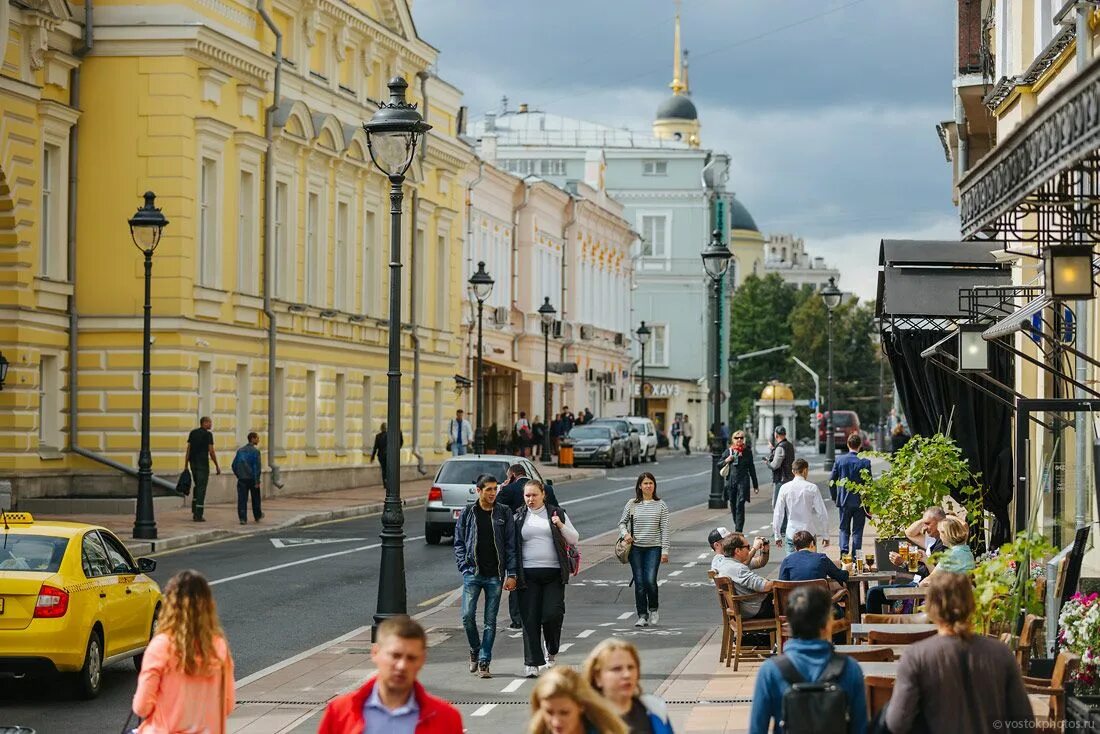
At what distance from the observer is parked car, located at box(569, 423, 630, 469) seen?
62.7 metres

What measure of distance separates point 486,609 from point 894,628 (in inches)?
178

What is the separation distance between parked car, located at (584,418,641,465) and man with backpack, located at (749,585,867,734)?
5698cm

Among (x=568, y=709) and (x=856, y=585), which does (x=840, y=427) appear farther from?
(x=568, y=709)

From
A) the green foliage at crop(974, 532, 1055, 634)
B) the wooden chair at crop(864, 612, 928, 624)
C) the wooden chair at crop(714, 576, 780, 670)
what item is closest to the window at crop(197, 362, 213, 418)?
the wooden chair at crop(714, 576, 780, 670)

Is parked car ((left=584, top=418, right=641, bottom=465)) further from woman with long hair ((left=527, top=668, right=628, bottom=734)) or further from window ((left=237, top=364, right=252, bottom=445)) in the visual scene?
woman with long hair ((left=527, top=668, right=628, bottom=734))

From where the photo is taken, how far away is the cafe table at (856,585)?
1688 cm

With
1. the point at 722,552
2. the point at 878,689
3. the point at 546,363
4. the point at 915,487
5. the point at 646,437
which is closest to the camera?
the point at 878,689

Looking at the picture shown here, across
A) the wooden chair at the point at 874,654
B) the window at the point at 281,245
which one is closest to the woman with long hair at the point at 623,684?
the wooden chair at the point at 874,654

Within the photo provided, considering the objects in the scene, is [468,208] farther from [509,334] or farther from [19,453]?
[19,453]

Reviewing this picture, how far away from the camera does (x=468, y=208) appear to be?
64.0m

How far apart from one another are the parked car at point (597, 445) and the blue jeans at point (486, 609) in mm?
45888

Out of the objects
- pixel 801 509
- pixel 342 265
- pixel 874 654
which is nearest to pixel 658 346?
pixel 342 265

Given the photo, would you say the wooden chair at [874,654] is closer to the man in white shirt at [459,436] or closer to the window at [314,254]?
the window at [314,254]

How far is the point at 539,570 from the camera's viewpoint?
52.4ft
